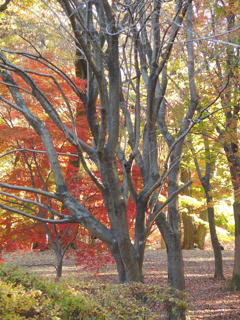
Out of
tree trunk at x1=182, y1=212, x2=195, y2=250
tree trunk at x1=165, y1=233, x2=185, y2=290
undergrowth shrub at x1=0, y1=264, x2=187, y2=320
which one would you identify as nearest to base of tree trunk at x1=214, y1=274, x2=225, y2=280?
tree trunk at x1=165, y1=233, x2=185, y2=290

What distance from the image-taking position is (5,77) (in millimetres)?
5371

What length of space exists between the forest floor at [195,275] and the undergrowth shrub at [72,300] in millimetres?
1338

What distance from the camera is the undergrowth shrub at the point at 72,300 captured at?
322 cm

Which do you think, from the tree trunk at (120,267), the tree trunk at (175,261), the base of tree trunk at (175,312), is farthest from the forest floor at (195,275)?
the tree trunk at (120,267)

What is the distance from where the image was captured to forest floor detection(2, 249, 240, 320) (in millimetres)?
8896

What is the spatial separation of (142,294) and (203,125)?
4611 mm

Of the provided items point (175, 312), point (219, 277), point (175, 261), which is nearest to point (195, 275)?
point (219, 277)

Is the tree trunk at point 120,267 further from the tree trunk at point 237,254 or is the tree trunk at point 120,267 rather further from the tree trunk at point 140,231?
the tree trunk at point 237,254

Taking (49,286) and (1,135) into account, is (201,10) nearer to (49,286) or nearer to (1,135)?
(1,135)

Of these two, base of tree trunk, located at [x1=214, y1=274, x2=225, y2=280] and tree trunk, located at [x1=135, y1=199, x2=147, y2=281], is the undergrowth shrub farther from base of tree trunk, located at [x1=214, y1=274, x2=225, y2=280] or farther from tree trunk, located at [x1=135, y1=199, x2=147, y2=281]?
base of tree trunk, located at [x1=214, y1=274, x2=225, y2=280]

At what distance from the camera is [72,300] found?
3.71m

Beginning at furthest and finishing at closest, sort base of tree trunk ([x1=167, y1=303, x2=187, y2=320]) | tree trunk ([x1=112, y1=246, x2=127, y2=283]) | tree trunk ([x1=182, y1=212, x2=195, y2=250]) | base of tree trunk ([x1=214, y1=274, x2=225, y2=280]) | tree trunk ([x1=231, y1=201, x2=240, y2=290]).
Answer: tree trunk ([x1=182, y1=212, x2=195, y2=250]) → base of tree trunk ([x1=214, y1=274, x2=225, y2=280]) → tree trunk ([x1=231, y1=201, x2=240, y2=290]) → tree trunk ([x1=112, y1=246, x2=127, y2=283]) → base of tree trunk ([x1=167, y1=303, x2=187, y2=320])

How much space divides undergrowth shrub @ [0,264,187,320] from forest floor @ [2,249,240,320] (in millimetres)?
1338

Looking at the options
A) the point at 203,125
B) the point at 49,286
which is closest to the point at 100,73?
the point at 49,286
